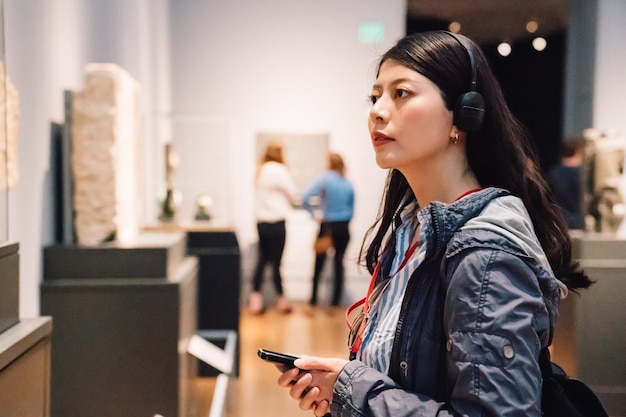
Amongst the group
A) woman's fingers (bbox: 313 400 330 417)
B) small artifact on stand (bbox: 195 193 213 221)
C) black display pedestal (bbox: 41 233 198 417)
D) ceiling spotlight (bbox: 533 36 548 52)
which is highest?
ceiling spotlight (bbox: 533 36 548 52)

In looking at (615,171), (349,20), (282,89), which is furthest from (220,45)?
(615,171)

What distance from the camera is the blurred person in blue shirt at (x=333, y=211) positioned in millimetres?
7367

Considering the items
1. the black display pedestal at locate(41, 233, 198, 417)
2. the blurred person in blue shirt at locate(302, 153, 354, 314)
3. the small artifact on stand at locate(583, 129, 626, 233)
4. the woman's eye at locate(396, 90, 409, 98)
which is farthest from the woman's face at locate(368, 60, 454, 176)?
the blurred person in blue shirt at locate(302, 153, 354, 314)

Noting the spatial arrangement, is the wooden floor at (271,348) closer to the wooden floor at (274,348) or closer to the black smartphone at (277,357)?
the wooden floor at (274,348)

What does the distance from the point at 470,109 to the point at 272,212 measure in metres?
5.87

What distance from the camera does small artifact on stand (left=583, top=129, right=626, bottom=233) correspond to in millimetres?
4992

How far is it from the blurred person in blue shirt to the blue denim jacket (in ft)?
19.8

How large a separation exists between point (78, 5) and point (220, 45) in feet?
13.4

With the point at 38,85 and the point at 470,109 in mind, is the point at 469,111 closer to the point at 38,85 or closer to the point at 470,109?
the point at 470,109

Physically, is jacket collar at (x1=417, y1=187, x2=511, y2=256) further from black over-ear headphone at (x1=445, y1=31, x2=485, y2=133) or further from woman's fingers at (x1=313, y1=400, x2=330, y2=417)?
woman's fingers at (x1=313, y1=400, x2=330, y2=417)

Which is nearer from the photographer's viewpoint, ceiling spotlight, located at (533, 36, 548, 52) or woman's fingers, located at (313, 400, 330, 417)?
woman's fingers, located at (313, 400, 330, 417)

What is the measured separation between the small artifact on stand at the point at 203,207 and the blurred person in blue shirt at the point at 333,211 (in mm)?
1678

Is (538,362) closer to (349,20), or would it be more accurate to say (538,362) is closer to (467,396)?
(467,396)

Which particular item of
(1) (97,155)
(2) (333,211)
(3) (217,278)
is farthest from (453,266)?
(2) (333,211)
